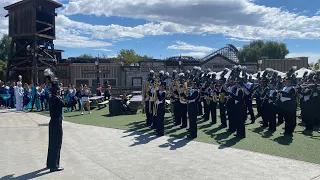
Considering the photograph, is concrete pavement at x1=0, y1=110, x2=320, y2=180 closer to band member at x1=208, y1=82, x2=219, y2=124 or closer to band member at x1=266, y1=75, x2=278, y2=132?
band member at x1=266, y1=75, x2=278, y2=132

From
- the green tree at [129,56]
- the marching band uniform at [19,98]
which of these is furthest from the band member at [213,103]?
the green tree at [129,56]

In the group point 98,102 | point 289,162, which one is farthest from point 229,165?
point 98,102

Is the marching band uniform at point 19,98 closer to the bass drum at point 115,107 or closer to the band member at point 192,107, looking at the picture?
the bass drum at point 115,107

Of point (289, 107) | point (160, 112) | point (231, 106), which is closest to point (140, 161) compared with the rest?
point (160, 112)

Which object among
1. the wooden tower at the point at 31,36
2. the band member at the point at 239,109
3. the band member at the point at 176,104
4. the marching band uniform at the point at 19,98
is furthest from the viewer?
the wooden tower at the point at 31,36

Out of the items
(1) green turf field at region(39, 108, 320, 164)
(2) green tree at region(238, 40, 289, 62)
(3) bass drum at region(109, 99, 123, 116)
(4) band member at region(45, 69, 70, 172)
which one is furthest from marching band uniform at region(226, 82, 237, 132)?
(2) green tree at region(238, 40, 289, 62)

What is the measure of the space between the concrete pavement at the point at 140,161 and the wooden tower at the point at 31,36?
20.1 meters

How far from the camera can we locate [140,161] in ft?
25.1

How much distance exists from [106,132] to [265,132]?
5513 mm

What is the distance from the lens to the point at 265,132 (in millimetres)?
11484

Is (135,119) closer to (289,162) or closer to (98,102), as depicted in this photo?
(98,102)

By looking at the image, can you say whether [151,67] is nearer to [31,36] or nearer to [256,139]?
[31,36]

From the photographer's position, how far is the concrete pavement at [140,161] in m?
6.55

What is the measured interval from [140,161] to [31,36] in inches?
982
